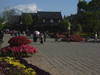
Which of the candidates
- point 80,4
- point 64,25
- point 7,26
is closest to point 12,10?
point 7,26

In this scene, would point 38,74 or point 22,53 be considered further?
point 22,53

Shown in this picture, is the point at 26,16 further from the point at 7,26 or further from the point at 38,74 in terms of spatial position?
the point at 38,74

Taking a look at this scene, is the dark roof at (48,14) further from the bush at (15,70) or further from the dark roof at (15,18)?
the bush at (15,70)

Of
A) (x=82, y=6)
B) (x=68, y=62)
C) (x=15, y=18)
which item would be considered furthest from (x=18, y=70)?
(x=15, y=18)

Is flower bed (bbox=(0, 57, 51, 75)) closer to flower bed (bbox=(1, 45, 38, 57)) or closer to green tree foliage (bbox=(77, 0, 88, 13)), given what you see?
flower bed (bbox=(1, 45, 38, 57))

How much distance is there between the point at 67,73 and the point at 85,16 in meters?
37.0

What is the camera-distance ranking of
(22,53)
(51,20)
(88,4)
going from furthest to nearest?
(51,20) < (88,4) < (22,53)

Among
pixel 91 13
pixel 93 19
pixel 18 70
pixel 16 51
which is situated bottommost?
pixel 16 51

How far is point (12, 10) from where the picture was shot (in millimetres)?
82812

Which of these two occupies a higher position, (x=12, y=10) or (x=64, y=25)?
(x=12, y=10)

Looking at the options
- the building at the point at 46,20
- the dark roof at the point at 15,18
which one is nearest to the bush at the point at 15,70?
the building at the point at 46,20

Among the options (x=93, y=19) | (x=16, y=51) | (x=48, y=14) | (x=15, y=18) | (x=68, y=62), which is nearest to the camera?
(x=68, y=62)

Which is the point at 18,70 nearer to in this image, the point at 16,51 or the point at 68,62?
the point at 68,62

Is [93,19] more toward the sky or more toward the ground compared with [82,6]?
more toward the ground
